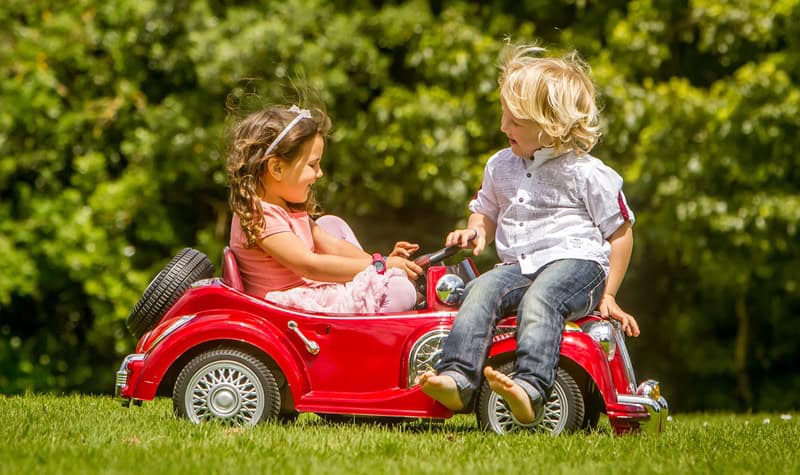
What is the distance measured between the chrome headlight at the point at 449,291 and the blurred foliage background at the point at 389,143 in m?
4.37

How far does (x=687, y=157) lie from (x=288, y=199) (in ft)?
16.1

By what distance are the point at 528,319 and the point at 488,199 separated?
71cm

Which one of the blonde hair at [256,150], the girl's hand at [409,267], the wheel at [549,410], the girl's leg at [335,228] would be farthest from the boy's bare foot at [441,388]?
the girl's leg at [335,228]

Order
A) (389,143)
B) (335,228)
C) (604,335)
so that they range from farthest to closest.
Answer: (389,143) → (335,228) → (604,335)

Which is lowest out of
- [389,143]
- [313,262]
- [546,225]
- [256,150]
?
[313,262]

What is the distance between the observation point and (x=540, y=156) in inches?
163

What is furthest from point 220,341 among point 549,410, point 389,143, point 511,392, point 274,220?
point 389,143

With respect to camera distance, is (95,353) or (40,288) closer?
(40,288)

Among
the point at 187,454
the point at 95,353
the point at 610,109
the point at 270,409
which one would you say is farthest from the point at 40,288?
the point at 187,454

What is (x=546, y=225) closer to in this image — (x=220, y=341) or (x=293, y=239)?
(x=293, y=239)

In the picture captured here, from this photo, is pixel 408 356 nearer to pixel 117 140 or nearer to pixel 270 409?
pixel 270 409

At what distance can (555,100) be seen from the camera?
406 cm

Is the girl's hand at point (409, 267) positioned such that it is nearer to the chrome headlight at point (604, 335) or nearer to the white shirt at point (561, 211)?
the white shirt at point (561, 211)

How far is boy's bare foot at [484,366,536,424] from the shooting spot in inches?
143
